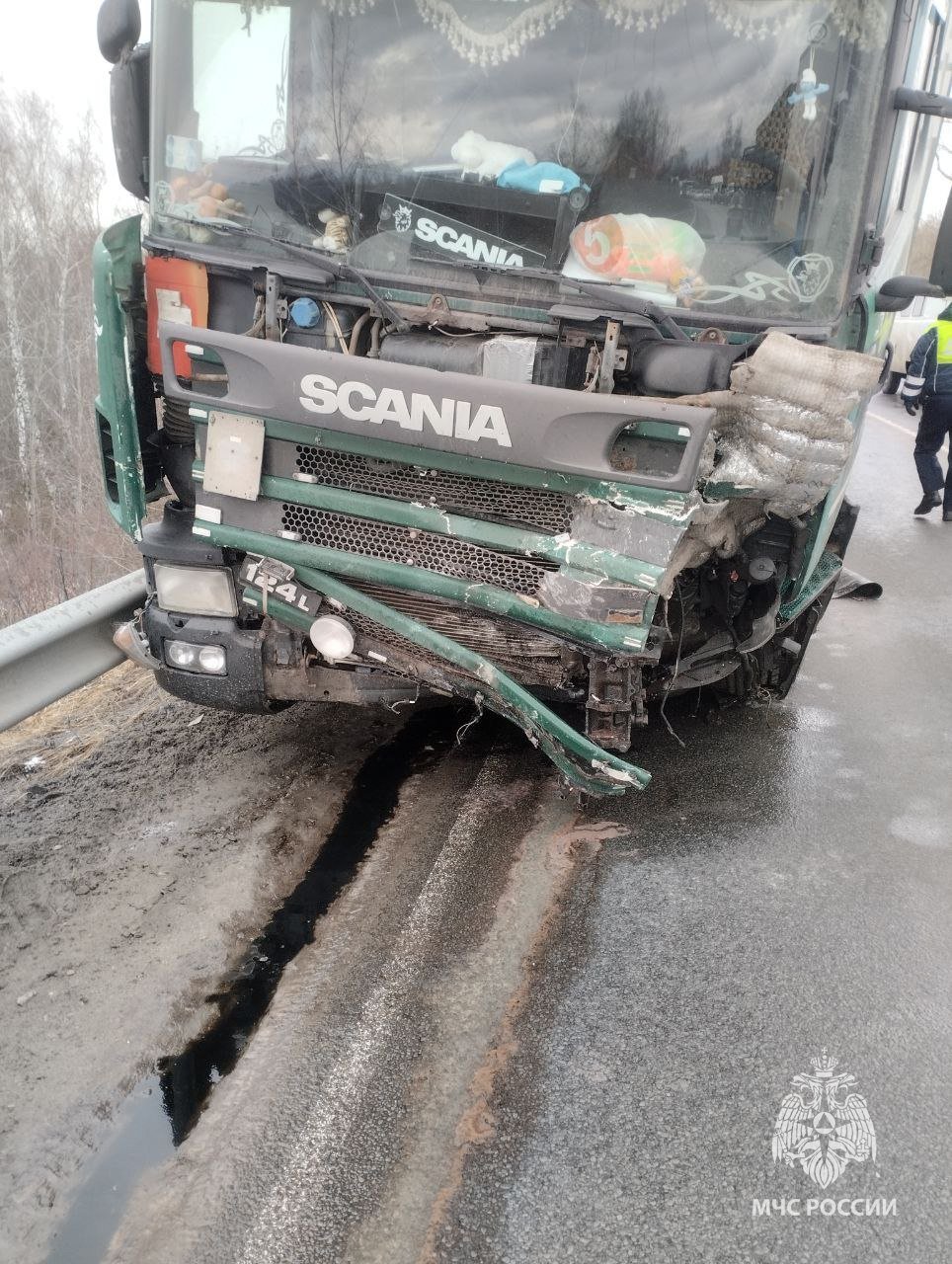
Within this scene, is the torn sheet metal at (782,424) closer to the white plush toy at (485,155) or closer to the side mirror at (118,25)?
the white plush toy at (485,155)

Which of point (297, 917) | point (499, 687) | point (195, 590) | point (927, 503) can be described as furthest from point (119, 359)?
point (927, 503)

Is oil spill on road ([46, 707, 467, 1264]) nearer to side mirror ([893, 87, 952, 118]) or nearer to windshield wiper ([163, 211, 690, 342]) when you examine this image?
windshield wiper ([163, 211, 690, 342])

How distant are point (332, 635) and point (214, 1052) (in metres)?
1.39

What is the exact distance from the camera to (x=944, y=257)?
3.77m

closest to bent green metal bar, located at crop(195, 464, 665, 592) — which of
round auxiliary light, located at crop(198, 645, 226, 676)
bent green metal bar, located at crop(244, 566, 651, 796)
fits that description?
bent green metal bar, located at crop(244, 566, 651, 796)

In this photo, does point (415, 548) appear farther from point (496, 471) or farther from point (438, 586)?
point (496, 471)

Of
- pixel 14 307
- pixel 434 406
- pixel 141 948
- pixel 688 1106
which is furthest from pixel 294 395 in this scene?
pixel 14 307

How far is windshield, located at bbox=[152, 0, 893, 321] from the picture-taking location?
3238 millimetres

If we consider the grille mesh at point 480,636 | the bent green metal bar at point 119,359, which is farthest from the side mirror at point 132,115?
the grille mesh at point 480,636

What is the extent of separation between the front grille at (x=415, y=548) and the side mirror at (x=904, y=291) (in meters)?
1.87

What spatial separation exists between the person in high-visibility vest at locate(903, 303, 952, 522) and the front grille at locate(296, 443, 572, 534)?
21.6 feet

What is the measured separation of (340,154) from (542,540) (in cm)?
161

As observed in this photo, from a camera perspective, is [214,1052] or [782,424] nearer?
[214,1052]

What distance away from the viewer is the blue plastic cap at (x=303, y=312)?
334cm
